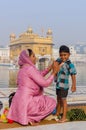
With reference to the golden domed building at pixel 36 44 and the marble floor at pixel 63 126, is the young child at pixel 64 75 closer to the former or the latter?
the marble floor at pixel 63 126

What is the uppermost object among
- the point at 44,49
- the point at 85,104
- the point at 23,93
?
the point at 44,49

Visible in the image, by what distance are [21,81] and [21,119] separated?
0.43m

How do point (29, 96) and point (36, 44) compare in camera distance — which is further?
point (36, 44)

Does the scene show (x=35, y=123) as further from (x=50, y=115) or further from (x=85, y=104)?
(x=85, y=104)

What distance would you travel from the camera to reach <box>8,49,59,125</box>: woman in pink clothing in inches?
143

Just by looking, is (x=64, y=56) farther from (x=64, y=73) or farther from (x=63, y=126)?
(x=63, y=126)

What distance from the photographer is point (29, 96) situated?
3.67 metres

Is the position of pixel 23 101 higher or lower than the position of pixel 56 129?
higher

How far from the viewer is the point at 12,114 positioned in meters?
3.75

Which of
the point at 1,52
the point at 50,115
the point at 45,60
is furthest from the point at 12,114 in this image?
the point at 1,52

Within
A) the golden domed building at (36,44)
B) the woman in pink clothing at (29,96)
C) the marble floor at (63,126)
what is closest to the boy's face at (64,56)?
the woman in pink clothing at (29,96)

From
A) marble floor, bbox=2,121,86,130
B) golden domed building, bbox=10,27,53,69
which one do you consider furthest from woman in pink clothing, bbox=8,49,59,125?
golden domed building, bbox=10,27,53,69

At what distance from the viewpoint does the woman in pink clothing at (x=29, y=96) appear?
11.9 feet

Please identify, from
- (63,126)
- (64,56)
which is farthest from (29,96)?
(64,56)
